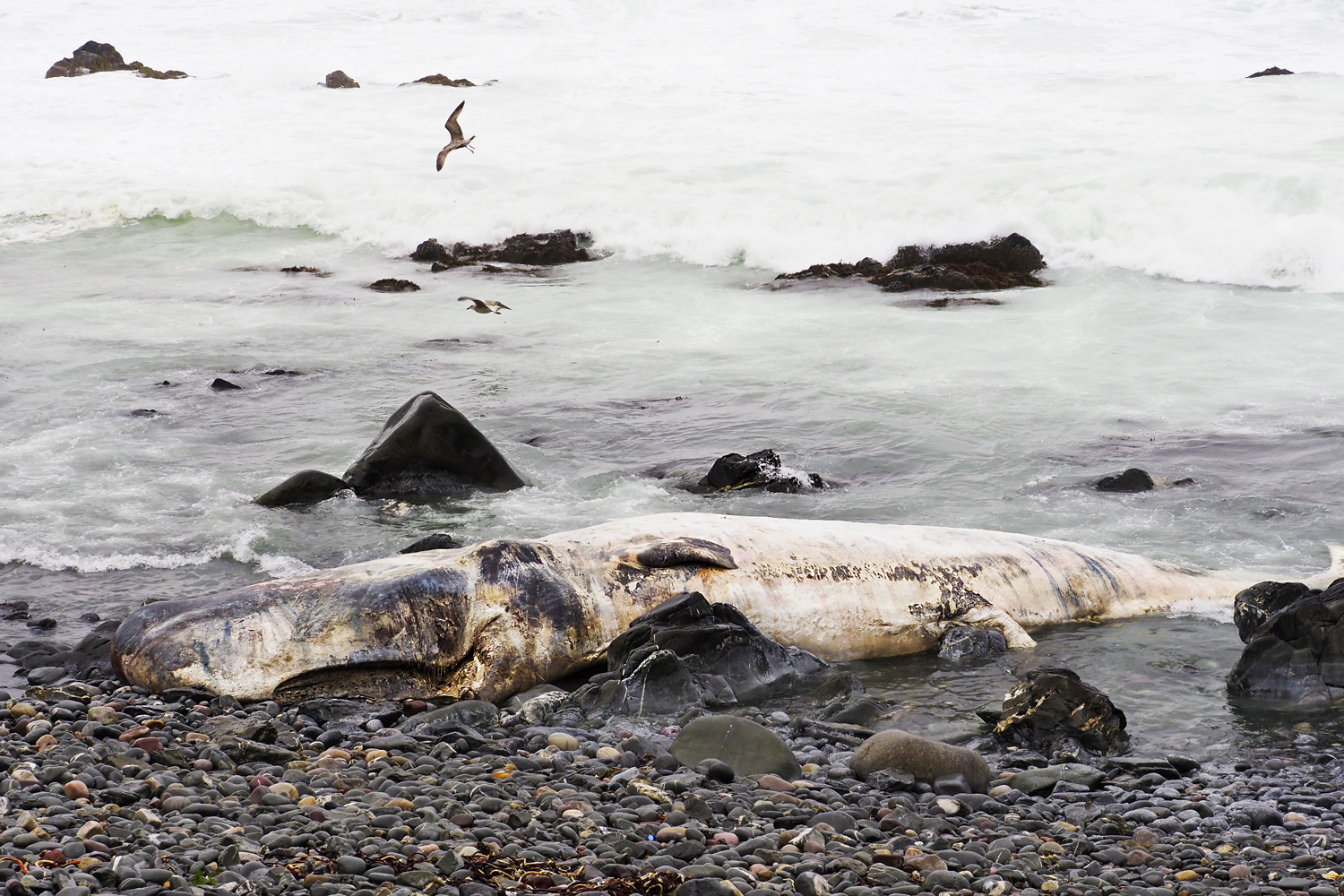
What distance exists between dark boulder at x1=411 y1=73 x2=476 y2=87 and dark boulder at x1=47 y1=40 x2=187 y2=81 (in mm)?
6063

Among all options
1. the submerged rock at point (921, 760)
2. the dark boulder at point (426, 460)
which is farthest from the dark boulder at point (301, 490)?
the submerged rock at point (921, 760)

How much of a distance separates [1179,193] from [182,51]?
26.2 meters

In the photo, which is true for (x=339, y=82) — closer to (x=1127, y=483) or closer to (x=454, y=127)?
(x=454, y=127)

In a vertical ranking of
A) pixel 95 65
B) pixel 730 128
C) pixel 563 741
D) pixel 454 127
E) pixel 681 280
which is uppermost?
pixel 95 65

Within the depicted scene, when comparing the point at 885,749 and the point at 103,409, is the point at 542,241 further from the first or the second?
the point at 885,749

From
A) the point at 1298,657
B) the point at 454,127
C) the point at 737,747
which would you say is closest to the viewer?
the point at 737,747

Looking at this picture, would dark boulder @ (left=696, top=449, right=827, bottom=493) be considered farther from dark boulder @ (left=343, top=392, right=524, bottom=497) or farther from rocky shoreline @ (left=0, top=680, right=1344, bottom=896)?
rocky shoreline @ (left=0, top=680, right=1344, bottom=896)

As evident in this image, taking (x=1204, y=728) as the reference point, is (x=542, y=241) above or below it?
above

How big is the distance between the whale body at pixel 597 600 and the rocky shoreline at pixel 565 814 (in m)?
0.29

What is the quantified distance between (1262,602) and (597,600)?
3.25m

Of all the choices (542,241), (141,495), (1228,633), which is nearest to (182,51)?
(542,241)

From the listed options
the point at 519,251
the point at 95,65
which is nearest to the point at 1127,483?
the point at 519,251

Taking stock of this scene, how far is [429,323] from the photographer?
15688 mm

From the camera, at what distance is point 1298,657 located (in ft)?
19.3
